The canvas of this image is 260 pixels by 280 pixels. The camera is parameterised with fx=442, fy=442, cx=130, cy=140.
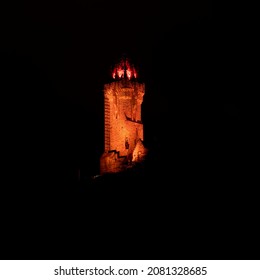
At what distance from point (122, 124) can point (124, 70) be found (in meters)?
6.31

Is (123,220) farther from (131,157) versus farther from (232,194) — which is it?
(131,157)

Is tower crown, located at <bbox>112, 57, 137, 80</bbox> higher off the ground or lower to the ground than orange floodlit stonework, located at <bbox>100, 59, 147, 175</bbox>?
higher

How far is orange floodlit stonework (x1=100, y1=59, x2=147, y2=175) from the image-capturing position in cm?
4406

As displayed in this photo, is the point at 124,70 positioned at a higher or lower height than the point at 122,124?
higher

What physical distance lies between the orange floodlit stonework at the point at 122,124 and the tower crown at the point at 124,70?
0.11 m

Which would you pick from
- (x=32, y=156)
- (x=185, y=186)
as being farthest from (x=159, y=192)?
(x=32, y=156)

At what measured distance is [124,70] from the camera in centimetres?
4728

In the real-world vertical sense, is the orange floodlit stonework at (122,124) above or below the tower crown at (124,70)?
below

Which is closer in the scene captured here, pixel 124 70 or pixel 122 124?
pixel 122 124

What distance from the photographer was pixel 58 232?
27391mm

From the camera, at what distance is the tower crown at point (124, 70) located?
4722cm

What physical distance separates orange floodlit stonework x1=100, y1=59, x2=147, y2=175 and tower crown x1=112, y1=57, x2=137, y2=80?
107 mm

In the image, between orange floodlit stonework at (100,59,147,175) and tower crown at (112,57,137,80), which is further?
tower crown at (112,57,137,80)

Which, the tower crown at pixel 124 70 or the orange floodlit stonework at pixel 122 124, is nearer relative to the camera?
the orange floodlit stonework at pixel 122 124
